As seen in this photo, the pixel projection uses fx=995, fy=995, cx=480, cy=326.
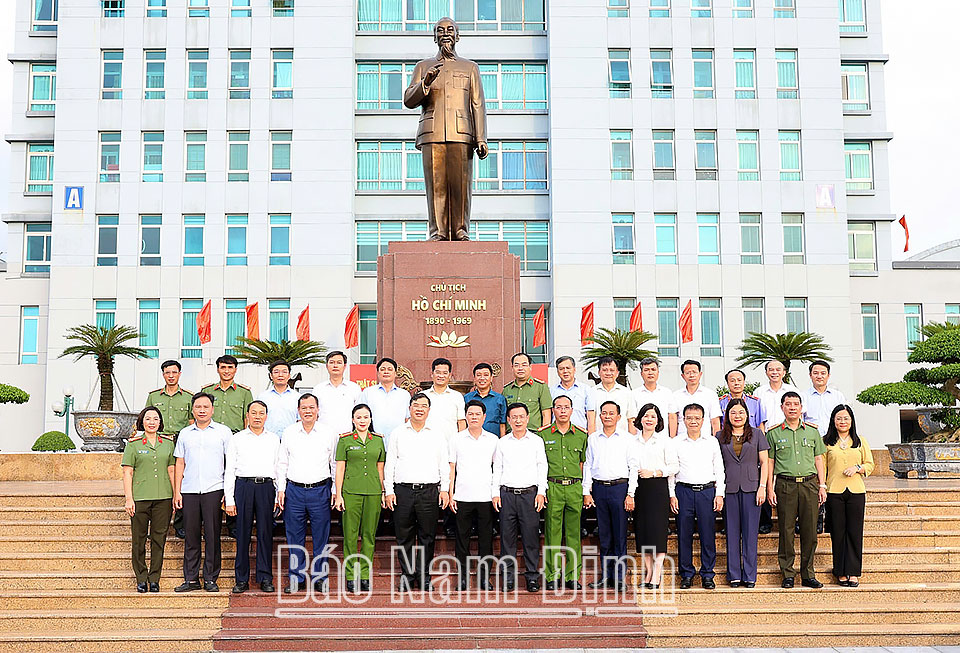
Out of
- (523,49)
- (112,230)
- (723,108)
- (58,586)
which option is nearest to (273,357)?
(112,230)

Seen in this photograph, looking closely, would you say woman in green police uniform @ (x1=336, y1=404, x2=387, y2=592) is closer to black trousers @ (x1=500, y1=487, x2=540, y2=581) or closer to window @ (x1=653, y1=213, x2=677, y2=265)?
black trousers @ (x1=500, y1=487, x2=540, y2=581)

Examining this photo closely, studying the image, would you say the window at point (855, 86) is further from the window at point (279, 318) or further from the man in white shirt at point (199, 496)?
the man in white shirt at point (199, 496)

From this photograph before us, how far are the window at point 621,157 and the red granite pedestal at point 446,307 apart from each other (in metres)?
16.0

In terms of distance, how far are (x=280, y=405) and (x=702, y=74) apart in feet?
66.7

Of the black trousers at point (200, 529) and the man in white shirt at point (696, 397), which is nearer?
the black trousers at point (200, 529)

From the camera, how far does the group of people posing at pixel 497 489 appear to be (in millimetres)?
6742

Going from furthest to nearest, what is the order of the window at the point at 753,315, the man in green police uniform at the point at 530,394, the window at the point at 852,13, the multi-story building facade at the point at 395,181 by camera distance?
the window at the point at 852,13, the window at the point at 753,315, the multi-story building facade at the point at 395,181, the man in green police uniform at the point at 530,394

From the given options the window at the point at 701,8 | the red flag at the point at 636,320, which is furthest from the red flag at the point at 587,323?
the window at the point at 701,8

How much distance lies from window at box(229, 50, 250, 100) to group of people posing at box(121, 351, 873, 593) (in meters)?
19.2

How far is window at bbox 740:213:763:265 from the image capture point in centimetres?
2481

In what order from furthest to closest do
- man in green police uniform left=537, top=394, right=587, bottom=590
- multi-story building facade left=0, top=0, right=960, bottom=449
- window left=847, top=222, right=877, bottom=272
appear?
window left=847, top=222, right=877, bottom=272 < multi-story building facade left=0, top=0, right=960, bottom=449 < man in green police uniform left=537, top=394, right=587, bottom=590

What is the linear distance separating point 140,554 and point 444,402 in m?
2.36

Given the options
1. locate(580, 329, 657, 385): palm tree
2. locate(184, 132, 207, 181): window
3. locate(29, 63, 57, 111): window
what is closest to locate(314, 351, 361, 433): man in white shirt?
locate(580, 329, 657, 385): palm tree

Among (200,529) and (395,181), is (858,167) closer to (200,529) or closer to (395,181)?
(395,181)
